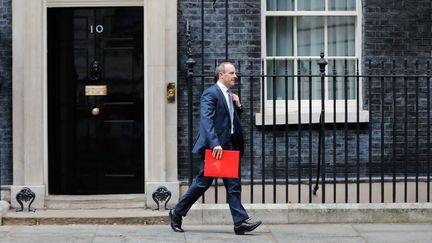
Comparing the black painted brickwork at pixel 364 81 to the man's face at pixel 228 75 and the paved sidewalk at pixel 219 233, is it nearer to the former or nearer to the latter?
the paved sidewalk at pixel 219 233

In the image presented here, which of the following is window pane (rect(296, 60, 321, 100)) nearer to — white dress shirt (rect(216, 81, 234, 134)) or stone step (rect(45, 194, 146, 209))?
white dress shirt (rect(216, 81, 234, 134))

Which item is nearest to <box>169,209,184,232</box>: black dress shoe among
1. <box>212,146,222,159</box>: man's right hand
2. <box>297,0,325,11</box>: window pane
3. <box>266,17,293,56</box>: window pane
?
<box>212,146,222,159</box>: man's right hand

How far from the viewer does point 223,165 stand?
8.20m

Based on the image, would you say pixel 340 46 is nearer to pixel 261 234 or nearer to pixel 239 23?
pixel 239 23

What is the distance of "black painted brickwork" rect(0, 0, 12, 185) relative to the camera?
9.77 metres

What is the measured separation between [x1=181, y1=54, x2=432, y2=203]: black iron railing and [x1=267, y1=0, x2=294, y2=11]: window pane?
0.74 metres

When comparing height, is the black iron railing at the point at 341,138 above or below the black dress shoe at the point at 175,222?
above

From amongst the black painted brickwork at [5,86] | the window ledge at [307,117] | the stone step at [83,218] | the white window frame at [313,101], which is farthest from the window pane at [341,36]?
the black painted brickwork at [5,86]

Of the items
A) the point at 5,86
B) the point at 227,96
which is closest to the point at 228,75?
the point at 227,96

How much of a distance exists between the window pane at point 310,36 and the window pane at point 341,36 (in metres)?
0.11

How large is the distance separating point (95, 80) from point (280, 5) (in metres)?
2.33

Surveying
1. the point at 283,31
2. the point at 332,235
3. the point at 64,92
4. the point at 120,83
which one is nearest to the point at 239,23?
the point at 283,31

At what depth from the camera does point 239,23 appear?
32.8 ft

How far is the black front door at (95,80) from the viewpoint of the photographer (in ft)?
33.3
